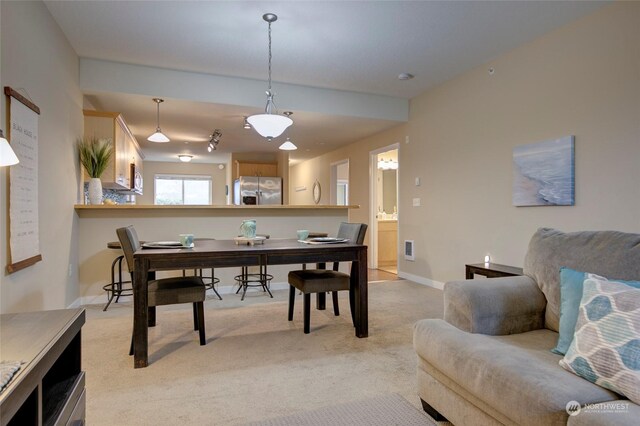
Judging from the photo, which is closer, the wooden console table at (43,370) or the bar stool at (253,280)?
the wooden console table at (43,370)

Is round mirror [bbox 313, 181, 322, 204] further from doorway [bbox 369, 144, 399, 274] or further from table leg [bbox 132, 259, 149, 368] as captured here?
table leg [bbox 132, 259, 149, 368]

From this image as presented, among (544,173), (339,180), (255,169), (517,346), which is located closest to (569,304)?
(517,346)

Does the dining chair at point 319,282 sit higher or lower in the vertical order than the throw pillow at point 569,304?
lower

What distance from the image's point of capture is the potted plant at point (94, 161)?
3.83 meters

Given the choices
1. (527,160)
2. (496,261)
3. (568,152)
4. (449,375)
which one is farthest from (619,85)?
(449,375)

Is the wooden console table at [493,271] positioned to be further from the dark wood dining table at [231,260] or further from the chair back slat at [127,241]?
the chair back slat at [127,241]

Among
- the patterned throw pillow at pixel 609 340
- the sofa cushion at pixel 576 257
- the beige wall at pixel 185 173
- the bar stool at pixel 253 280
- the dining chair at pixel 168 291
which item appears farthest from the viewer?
the beige wall at pixel 185 173

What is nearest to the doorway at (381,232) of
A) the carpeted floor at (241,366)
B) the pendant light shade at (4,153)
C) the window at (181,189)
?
the carpeted floor at (241,366)

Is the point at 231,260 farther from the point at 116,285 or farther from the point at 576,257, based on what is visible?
the point at 116,285

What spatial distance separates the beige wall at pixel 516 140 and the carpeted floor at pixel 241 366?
4.19 ft

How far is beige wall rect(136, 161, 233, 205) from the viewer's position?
1025 cm

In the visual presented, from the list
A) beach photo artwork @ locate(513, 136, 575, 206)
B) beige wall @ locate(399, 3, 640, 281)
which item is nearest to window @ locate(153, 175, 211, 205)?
beige wall @ locate(399, 3, 640, 281)

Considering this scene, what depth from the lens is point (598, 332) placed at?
1.24 metres

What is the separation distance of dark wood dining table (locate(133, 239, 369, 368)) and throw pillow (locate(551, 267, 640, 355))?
1.46 meters
